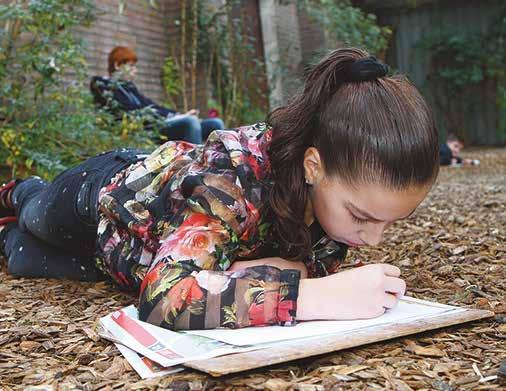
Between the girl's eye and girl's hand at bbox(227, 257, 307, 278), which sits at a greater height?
the girl's eye

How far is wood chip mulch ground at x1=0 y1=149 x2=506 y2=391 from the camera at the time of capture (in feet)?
4.05

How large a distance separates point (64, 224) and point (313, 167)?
97 cm

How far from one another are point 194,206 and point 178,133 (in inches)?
158

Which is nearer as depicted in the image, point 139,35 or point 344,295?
point 344,295

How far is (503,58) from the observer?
37.9 ft

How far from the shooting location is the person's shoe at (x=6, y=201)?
9.04ft

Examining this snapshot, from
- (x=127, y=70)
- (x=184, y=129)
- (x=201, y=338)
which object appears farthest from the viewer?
(x=184, y=129)

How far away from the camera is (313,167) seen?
5.05 feet

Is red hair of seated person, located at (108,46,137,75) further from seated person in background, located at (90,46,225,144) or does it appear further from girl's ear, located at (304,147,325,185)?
girl's ear, located at (304,147,325,185)

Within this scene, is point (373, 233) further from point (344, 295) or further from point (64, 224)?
point (64, 224)

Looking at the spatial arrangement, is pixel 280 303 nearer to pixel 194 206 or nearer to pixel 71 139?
pixel 194 206

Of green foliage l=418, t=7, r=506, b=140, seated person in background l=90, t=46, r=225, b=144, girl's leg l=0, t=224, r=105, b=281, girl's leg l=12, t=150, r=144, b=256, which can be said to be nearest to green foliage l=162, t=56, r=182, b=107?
seated person in background l=90, t=46, r=225, b=144

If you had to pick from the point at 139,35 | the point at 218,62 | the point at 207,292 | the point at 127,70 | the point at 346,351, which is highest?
the point at 139,35

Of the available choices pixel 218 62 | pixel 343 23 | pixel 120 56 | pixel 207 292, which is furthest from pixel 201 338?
pixel 343 23
